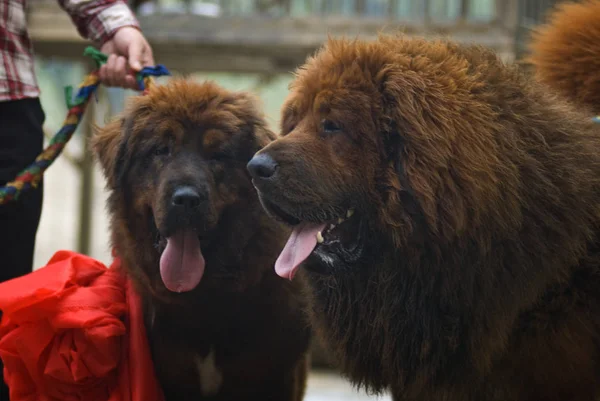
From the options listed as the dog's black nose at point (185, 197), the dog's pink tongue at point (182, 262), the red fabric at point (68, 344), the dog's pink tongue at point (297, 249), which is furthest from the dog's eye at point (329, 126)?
the red fabric at point (68, 344)

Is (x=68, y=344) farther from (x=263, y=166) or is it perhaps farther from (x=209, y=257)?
(x=263, y=166)

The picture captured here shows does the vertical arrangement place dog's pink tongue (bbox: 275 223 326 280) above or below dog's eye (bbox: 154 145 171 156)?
below

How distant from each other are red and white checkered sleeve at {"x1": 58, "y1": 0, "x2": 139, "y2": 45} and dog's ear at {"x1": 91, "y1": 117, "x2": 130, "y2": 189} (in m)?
0.37

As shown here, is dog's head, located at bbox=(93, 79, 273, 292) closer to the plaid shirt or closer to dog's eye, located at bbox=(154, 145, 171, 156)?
dog's eye, located at bbox=(154, 145, 171, 156)

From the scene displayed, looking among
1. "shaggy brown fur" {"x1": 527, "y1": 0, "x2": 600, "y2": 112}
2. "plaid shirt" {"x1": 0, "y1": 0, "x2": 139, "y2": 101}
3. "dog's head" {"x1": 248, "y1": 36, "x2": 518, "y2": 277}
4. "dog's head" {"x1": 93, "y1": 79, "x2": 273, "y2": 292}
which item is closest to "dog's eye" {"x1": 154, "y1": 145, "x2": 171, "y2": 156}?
"dog's head" {"x1": 93, "y1": 79, "x2": 273, "y2": 292}

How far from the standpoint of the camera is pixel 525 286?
87.8 inches

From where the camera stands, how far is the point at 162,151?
10.0ft

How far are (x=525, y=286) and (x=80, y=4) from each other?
6.84 feet

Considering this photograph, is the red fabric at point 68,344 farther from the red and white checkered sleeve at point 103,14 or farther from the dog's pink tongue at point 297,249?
the red and white checkered sleeve at point 103,14

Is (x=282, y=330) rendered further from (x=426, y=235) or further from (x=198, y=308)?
(x=426, y=235)

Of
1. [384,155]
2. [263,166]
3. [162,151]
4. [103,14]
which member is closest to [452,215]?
[384,155]

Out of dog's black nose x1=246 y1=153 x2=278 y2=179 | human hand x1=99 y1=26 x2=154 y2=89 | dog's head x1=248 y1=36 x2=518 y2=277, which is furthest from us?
human hand x1=99 y1=26 x2=154 y2=89

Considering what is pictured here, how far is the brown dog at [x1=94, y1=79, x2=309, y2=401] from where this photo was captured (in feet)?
9.75

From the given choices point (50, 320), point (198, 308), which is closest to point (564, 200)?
point (198, 308)
